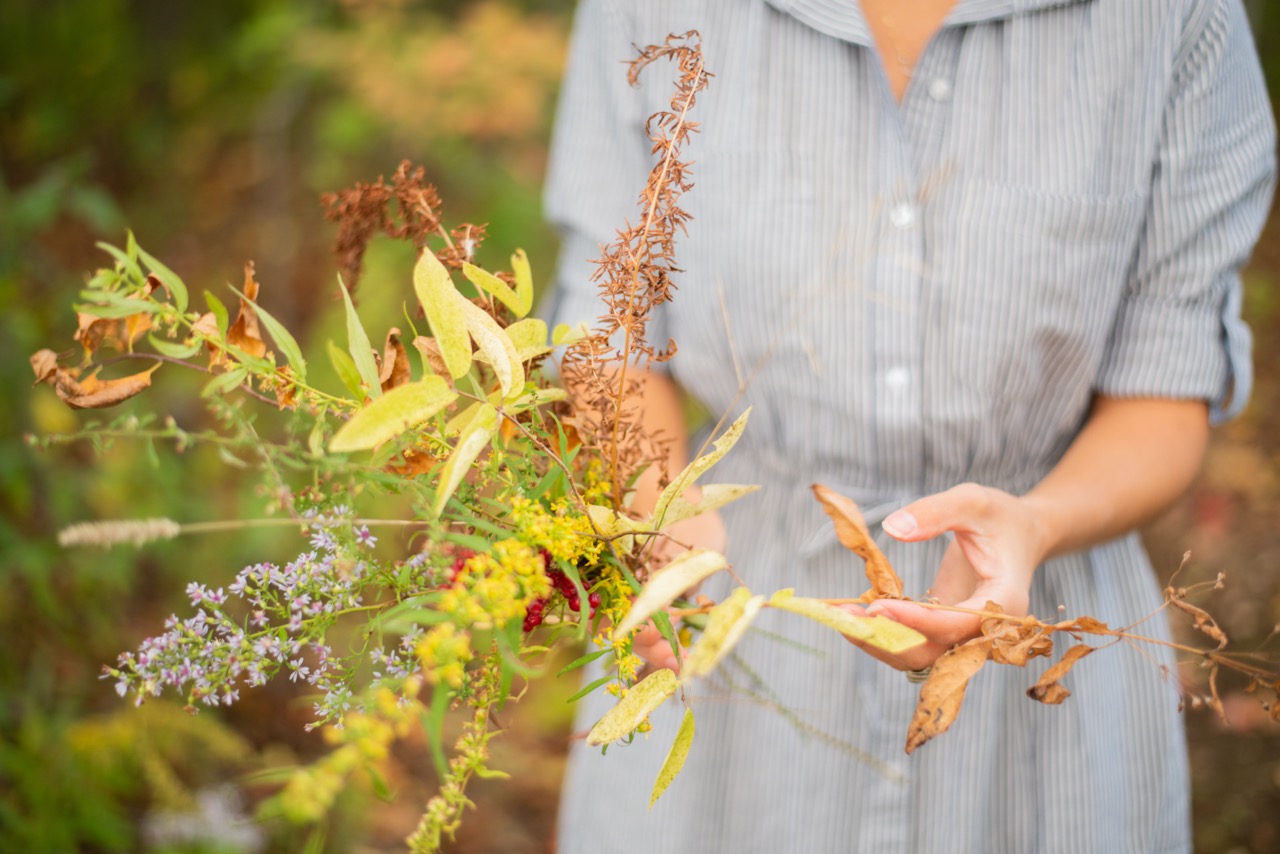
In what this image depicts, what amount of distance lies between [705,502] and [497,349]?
7.1 inches

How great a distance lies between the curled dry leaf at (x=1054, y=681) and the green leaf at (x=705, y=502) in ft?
0.77

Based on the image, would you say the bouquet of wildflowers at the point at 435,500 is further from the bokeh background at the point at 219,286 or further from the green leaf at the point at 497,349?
the bokeh background at the point at 219,286

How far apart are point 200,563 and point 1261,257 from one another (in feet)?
13.0

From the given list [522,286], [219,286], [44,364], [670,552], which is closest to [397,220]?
[522,286]

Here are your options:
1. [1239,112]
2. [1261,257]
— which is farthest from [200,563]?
[1261,257]

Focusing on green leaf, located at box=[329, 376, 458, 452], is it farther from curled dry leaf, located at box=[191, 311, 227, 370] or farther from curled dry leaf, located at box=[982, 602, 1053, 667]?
curled dry leaf, located at box=[982, 602, 1053, 667]

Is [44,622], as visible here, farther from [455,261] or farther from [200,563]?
[455,261]

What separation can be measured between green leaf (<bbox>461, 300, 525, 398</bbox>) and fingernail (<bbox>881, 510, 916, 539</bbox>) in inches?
10.9

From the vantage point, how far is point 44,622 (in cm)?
201

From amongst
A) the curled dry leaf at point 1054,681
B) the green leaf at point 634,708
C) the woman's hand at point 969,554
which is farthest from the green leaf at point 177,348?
the curled dry leaf at point 1054,681

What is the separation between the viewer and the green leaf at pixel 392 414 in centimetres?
46

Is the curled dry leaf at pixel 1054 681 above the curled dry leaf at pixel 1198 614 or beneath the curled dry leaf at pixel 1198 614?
beneath

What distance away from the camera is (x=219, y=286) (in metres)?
3.47

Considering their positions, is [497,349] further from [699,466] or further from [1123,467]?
[1123,467]
